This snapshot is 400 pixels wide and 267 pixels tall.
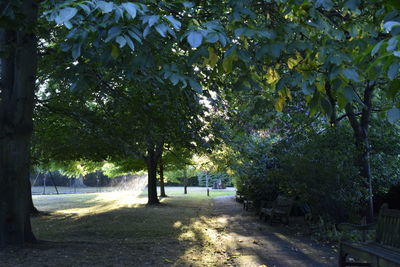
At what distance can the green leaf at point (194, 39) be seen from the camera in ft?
9.69

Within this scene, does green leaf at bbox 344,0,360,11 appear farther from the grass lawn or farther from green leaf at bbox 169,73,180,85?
the grass lawn

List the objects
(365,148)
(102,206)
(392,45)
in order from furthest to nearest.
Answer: (102,206), (365,148), (392,45)

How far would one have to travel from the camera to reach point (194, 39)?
3.00m

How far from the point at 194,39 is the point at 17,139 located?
5.73 m

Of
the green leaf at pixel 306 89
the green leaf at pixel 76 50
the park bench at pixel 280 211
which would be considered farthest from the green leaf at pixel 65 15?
the park bench at pixel 280 211

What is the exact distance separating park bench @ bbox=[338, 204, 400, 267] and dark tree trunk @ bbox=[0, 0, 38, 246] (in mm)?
5767

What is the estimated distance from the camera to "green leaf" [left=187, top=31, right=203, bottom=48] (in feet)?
9.69

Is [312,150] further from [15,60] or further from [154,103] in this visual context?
[15,60]

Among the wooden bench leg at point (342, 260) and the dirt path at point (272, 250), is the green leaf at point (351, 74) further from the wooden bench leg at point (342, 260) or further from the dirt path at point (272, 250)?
the dirt path at point (272, 250)

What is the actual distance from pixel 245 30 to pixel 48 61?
8905 mm

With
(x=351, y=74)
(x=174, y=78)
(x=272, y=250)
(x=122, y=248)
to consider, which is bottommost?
(x=272, y=250)

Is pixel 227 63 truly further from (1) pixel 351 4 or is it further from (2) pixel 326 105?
(1) pixel 351 4

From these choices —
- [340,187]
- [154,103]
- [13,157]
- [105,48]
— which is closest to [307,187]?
[340,187]

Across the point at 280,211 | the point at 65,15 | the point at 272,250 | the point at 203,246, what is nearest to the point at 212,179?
the point at 280,211
